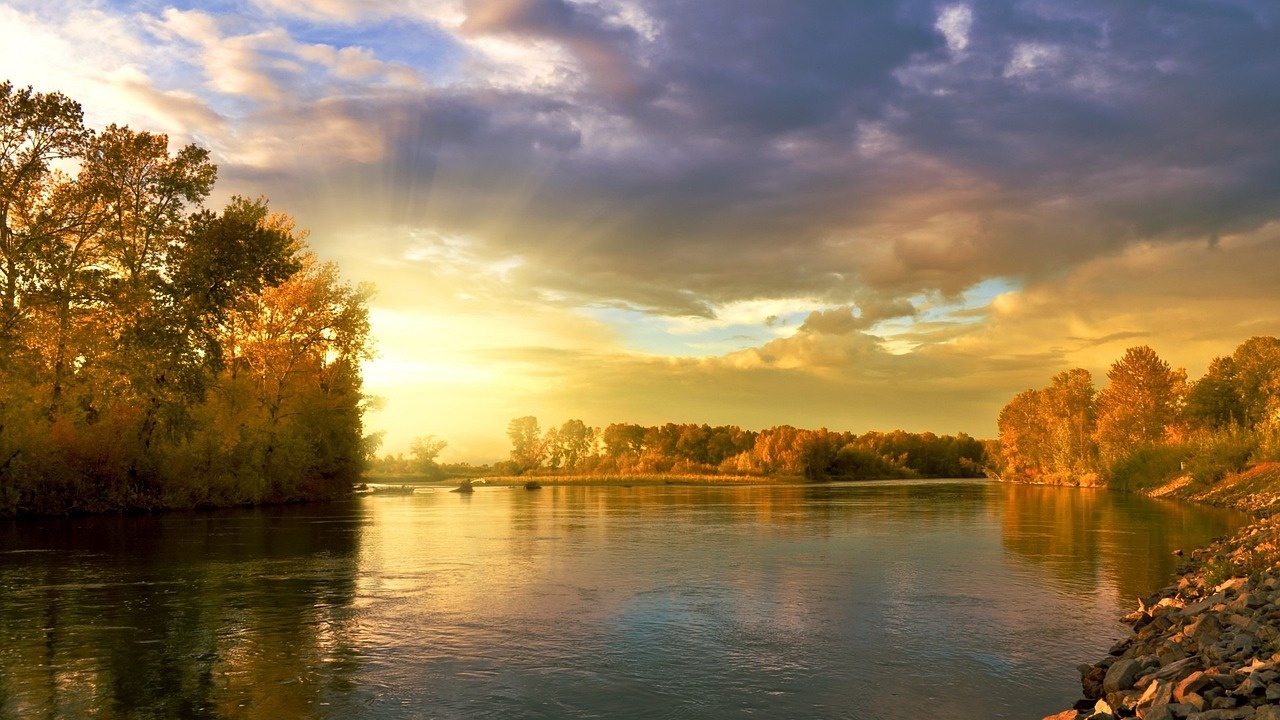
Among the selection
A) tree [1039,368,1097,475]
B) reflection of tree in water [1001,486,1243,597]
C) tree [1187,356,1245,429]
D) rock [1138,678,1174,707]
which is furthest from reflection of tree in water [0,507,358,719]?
tree [1039,368,1097,475]

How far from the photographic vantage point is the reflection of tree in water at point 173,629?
11930mm

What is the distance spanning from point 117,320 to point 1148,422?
13453cm

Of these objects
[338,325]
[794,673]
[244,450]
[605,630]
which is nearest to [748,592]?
[605,630]

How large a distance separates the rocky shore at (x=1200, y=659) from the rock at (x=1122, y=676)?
0.05 ft

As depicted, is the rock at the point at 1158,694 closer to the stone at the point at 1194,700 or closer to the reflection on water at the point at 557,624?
the stone at the point at 1194,700

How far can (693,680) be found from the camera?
13.2m

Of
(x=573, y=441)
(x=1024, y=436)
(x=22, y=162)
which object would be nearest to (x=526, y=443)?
(x=573, y=441)

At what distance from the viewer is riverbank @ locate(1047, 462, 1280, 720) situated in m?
9.54

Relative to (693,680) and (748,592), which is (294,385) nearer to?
(748,592)

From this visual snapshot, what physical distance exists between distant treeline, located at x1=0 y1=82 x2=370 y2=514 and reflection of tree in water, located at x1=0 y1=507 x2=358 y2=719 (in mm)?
14701

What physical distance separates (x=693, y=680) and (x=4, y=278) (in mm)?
45474

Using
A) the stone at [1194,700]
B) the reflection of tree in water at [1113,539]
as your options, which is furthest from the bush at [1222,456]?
the stone at [1194,700]

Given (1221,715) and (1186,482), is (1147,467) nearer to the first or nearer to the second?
(1186,482)

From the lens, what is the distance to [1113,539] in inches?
1422
